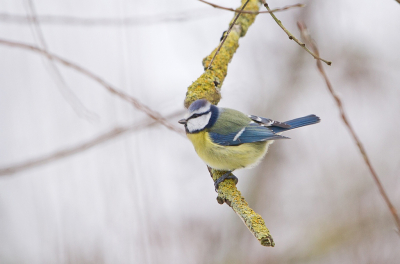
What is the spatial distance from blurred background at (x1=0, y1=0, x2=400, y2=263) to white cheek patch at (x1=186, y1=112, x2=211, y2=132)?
36 centimetres

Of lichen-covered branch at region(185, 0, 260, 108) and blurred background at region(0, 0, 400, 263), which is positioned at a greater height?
lichen-covered branch at region(185, 0, 260, 108)

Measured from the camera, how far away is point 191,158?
4.39 meters

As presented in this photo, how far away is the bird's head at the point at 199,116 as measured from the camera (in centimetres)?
213

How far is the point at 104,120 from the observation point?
4172mm

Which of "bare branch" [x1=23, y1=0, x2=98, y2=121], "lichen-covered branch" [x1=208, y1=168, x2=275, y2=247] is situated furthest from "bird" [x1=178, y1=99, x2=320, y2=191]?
"bare branch" [x1=23, y1=0, x2=98, y2=121]

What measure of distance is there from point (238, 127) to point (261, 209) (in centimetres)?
195

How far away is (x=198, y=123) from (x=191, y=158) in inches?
82.5

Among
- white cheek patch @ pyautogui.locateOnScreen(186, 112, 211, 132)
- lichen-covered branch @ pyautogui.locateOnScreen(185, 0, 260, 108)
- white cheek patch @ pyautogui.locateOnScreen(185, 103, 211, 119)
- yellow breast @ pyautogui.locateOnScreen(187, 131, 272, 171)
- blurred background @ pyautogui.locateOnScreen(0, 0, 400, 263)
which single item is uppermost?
lichen-covered branch @ pyautogui.locateOnScreen(185, 0, 260, 108)

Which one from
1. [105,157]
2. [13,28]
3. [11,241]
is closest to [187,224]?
[105,157]

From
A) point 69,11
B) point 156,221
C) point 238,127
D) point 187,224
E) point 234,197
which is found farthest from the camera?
point 69,11

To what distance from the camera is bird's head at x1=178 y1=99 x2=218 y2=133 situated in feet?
6.98

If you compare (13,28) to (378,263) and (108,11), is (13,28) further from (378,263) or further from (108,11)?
(378,263)

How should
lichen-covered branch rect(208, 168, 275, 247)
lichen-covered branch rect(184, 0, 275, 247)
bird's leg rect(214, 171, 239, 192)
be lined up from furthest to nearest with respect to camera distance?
1. bird's leg rect(214, 171, 239, 192)
2. lichen-covered branch rect(184, 0, 275, 247)
3. lichen-covered branch rect(208, 168, 275, 247)

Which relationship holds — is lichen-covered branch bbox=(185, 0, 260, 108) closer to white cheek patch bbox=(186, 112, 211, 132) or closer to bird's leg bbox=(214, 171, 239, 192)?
white cheek patch bbox=(186, 112, 211, 132)
